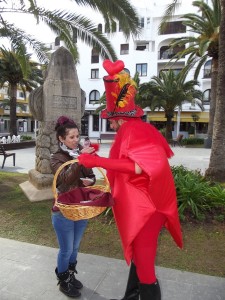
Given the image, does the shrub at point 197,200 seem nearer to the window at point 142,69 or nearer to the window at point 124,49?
the window at point 142,69

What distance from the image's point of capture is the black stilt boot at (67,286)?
277cm

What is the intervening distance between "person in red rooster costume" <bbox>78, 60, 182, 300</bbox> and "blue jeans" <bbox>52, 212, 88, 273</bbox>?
1.79 ft

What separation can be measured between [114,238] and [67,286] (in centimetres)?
154

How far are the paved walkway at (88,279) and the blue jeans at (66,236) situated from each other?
1.17 feet

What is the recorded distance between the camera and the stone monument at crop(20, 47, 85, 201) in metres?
6.38

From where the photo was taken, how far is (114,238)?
428 cm

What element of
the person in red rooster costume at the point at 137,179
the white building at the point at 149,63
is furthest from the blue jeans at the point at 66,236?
the white building at the point at 149,63

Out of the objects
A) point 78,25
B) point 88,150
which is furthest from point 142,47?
point 88,150

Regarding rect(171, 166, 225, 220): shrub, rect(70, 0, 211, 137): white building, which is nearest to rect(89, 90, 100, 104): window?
rect(70, 0, 211, 137): white building

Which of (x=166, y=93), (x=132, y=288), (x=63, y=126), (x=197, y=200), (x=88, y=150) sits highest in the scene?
(x=166, y=93)

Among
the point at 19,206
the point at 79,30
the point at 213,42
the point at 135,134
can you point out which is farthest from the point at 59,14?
the point at 213,42

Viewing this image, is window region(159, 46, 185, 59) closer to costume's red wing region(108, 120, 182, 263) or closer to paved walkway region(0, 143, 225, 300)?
paved walkway region(0, 143, 225, 300)

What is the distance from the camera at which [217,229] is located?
457cm

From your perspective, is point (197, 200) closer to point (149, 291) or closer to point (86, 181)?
point (86, 181)
